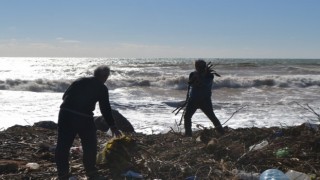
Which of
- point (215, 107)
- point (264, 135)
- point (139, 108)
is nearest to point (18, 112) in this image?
point (139, 108)

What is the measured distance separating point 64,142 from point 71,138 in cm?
10

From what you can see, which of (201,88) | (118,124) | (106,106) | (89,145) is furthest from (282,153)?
(118,124)

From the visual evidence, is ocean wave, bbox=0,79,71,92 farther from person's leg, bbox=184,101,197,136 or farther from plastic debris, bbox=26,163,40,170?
plastic debris, bbox=26,163,40,170

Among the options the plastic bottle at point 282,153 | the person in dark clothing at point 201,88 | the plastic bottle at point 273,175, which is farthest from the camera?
the person in dark clothing at point 201,88

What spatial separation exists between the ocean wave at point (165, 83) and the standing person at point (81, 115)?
2360 centimetres

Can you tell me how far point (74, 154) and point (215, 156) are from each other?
2.14 m

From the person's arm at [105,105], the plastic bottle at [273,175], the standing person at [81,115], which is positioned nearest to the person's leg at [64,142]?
the standing person at [81,115]

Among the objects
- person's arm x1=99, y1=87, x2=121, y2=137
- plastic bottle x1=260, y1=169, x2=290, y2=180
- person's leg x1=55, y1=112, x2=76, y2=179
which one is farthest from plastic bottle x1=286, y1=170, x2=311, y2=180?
person's leg x1=55, y1=112, x2=76, y2=179

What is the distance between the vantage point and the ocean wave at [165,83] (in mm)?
29241

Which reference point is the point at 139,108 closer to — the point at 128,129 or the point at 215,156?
the point at 128,129

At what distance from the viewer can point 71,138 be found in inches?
210

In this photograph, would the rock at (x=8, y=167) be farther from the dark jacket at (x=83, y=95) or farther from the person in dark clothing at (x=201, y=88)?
the person in dark clothing at (x=201, y=88)

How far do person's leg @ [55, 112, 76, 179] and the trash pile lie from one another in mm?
209

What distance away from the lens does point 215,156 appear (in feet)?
19.0
